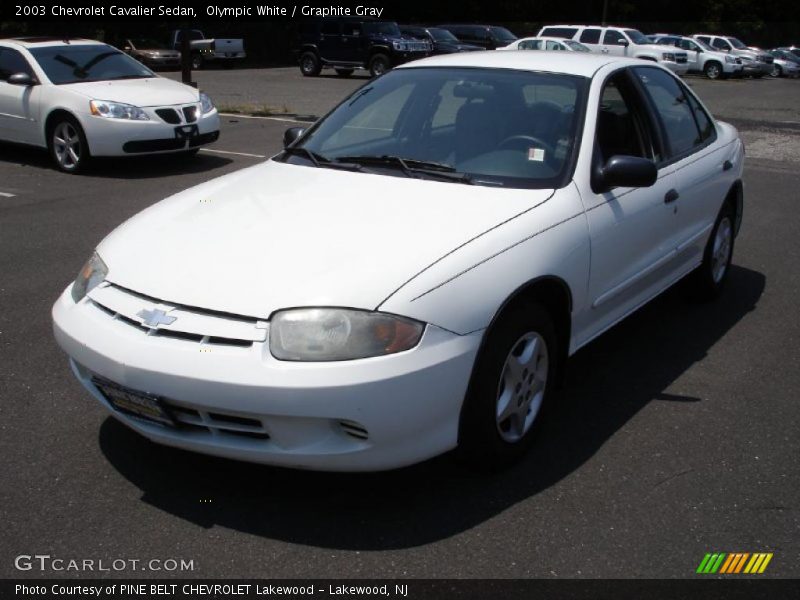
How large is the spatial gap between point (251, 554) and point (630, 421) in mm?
1919

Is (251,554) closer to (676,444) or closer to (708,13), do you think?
(676,444)

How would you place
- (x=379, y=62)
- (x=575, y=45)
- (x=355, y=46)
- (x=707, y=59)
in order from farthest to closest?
1. (x=707, y=59)
2. (x=575, y=45)
3. (x=355, y=46)
4. (x=379, y=62)

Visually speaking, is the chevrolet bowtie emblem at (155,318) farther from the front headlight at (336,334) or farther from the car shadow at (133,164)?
the car shadow at (133,164)

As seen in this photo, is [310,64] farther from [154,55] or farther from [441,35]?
[154,55]

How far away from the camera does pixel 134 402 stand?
10.4ft

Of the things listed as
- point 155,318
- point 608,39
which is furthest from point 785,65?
point 155,318

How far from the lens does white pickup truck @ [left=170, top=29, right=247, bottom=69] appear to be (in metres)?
33.8

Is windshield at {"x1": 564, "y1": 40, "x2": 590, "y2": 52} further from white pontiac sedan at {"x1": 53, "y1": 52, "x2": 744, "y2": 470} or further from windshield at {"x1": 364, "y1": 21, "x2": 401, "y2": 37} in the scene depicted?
white pontiac sedan at {"x1": 53, "y1": 52, "x2": 744, "y2": 470}

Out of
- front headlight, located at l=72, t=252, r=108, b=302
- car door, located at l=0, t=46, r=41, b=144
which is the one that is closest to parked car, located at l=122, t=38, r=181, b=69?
car door, located at l=0, t=46, r=41, b=144

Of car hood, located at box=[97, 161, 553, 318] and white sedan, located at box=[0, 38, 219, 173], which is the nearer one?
car hood, located at box=[97, 161, 553, 318]

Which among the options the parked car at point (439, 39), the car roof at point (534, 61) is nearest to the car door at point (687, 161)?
the car roof at point (534, 61)

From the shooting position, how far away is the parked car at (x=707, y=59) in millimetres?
34688

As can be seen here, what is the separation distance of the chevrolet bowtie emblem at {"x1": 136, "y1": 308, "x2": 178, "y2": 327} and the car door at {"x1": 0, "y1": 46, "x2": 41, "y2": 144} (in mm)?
8426

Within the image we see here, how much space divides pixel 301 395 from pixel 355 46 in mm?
27870
